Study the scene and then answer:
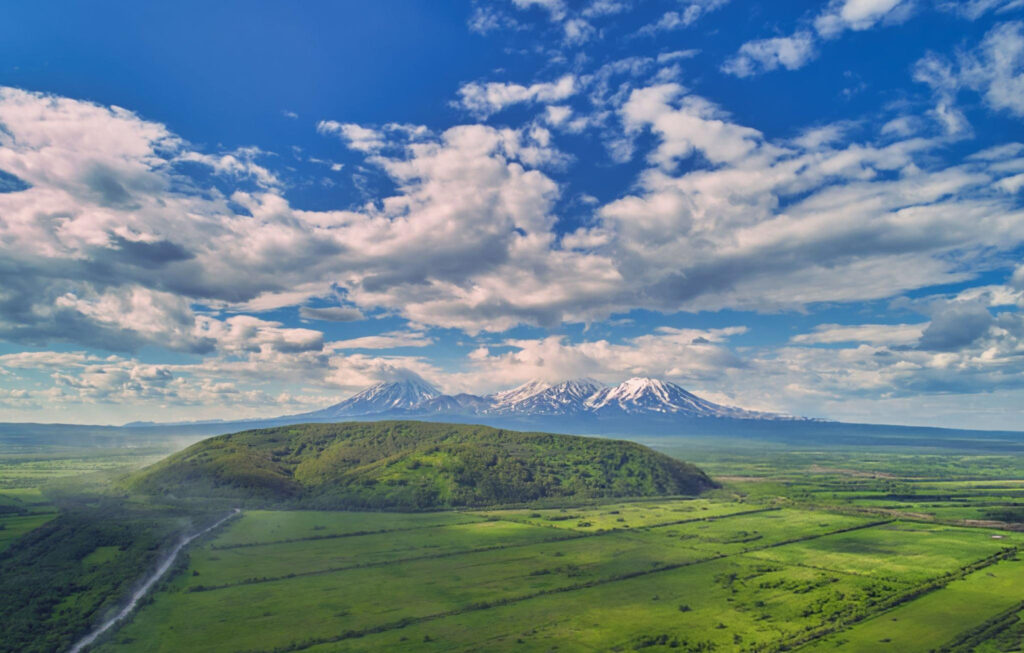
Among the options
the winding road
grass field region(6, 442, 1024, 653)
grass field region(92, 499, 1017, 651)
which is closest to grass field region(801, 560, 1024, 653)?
grass field region(6, 442, 1024, 653)

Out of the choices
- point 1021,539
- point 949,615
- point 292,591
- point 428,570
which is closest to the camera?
point 949,615

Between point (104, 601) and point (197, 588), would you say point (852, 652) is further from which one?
point (104, 601)

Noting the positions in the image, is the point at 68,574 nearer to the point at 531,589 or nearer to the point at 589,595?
the point at 531,589

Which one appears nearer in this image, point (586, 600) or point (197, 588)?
point (586, 600)

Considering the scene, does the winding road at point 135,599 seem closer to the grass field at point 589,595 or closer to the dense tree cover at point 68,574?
the dense tree cover at point 68,574

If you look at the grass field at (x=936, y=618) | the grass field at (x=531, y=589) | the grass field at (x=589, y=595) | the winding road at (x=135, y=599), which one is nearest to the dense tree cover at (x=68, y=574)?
the winding road at (x=135, y=599)

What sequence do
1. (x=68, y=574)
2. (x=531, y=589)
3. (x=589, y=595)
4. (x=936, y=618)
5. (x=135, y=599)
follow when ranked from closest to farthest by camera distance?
1. (x=936, y=618)
2. (x=589, y=595)
3. (x=135, y=599)
4. (x=531, y=589)
5. (x=68, y=574)

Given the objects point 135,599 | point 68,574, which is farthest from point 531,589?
point 68,574

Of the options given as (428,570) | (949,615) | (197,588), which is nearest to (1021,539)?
(949,615)
